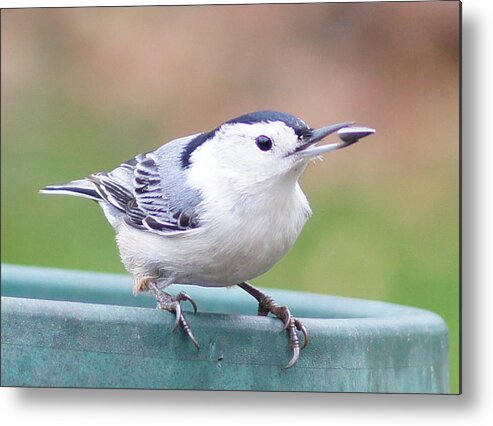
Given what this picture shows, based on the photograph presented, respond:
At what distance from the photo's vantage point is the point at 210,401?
209 centimetres

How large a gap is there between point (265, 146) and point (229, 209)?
5.6 inches

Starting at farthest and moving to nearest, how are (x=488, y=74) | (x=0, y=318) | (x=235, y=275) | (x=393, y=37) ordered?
1. (x=393, y=37)
2. (x=488, y=74)
3. (x=235, y=275)
4. (x=0, y=318)

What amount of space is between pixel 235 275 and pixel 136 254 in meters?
0.23

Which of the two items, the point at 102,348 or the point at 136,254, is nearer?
the point at 102,348

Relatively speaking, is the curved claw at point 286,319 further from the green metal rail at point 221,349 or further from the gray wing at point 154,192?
the gray wing at point 154,192

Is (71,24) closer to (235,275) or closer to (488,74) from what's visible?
(235,275)

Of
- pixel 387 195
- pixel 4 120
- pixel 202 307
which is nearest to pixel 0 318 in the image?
pixel 202 307

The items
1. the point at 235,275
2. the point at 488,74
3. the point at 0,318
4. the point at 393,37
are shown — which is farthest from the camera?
the point at 393,37

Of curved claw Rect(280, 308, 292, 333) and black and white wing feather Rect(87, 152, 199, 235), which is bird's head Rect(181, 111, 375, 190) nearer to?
black and white wing feather Rect(87, 152, 199, 235)

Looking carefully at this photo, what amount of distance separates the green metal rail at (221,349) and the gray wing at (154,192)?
0.19 m

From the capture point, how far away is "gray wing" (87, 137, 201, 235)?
1885mm

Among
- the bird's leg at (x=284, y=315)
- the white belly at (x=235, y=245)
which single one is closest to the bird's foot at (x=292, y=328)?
the bird's leg at (x=284, y=315)

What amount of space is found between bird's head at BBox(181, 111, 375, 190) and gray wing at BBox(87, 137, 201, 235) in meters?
0.07

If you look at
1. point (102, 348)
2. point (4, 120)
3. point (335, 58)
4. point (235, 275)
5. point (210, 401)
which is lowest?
point (210, 401)
